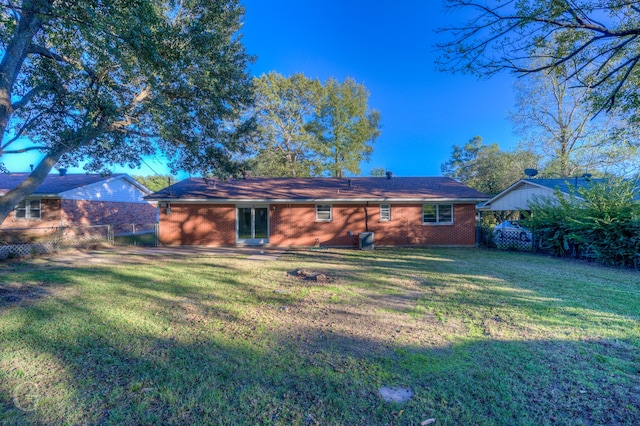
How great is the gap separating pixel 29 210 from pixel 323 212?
17.2m

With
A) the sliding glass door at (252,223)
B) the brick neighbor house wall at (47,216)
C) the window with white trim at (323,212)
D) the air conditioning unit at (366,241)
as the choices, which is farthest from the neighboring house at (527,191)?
the brick neighbor house wall at (47,216)

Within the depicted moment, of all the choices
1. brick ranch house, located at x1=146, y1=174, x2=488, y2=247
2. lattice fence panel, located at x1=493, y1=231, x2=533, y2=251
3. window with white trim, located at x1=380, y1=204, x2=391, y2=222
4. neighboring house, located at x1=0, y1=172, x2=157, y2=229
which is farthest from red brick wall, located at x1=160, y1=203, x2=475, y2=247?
neighboring house, located at x1=0, y1=172, x2=157, y2=229

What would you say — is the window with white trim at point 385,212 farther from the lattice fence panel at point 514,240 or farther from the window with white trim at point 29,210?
the window with white trim at point 29,210

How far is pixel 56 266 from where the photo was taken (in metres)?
8.45

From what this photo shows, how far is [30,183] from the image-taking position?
22.7 ft

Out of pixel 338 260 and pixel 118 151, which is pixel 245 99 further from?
pixel 338 260

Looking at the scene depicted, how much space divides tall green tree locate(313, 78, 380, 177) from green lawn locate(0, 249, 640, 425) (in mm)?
21492

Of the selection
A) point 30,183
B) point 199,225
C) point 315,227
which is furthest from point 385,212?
point 30,183

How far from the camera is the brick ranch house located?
45.9ft

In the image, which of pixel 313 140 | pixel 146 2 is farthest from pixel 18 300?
pixel 313 140

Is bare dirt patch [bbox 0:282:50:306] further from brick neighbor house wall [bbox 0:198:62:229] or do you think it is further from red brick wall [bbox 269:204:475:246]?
brick neighbor house wall [bbox 0:198:62:229]

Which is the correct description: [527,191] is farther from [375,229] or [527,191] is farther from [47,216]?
[47,216]

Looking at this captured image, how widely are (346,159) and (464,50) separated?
2338cm

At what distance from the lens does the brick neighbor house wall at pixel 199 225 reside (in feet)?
46.0
